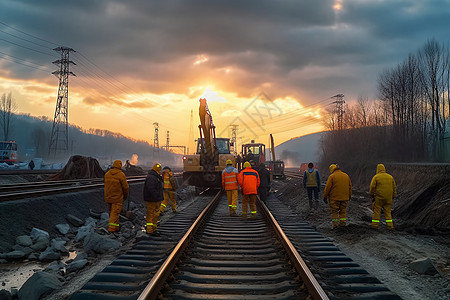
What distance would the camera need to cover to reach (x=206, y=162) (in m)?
19.3

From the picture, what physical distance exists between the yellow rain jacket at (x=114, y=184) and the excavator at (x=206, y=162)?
10.2 metres

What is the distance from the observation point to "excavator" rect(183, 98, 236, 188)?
19000 mm

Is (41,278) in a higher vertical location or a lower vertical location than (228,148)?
lower

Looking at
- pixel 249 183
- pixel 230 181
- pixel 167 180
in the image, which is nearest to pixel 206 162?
pixel 167 180

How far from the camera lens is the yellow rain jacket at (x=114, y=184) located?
8.50 meters

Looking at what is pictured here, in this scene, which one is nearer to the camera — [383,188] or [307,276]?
[307,276]

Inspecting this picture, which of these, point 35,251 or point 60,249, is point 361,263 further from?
point 35,251

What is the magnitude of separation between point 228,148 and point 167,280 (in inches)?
639

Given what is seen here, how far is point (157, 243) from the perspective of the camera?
7352 millimetres

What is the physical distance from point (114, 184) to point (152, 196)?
3.53 feet

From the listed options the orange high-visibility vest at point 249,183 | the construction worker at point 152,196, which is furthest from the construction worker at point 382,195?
the construction worker at point 152,196

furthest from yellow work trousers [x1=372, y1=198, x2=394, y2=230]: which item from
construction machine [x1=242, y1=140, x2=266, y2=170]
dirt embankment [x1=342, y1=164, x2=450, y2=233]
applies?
construction machine [x1=242, y1=140, x2=266, y2=170]

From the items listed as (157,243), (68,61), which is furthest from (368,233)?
(68,61)

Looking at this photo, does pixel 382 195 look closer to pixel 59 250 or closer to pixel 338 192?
pixel 338 192
